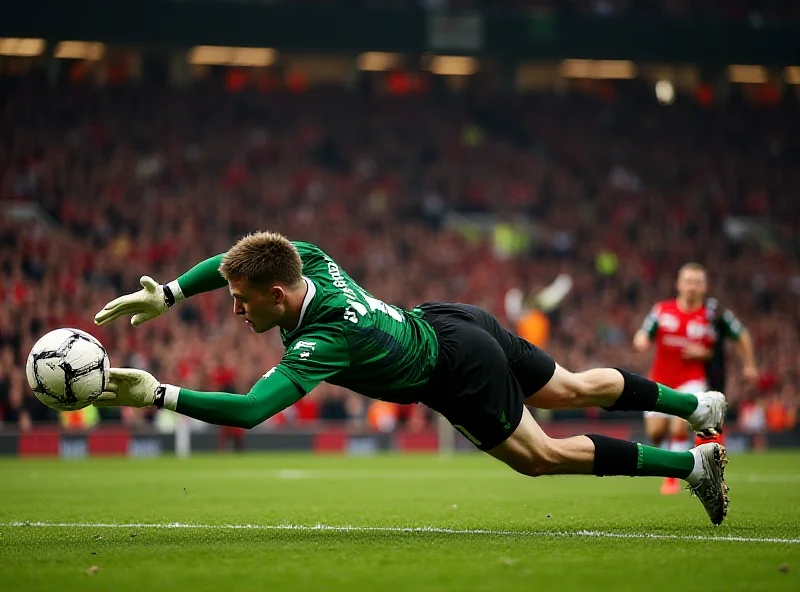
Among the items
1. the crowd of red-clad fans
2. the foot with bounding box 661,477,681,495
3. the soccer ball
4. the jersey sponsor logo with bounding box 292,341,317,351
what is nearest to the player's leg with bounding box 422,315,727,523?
the jersey sponsor logo with bounding box 292,341,317,351

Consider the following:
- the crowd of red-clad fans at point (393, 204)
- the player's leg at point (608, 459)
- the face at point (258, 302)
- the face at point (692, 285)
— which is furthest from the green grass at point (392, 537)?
the crowd of red-clad fans at point (393, 204)

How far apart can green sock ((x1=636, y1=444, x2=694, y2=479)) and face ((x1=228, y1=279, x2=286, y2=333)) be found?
2.33 metres

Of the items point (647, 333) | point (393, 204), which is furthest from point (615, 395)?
point (393, 204)

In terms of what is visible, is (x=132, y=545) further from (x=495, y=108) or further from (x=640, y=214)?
(x=495, y=108)

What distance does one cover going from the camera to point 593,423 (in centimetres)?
2470

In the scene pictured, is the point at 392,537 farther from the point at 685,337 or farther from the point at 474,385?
the point at 685,337

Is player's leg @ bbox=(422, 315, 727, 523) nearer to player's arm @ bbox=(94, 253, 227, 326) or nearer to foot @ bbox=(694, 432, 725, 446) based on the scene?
foot @ bbox=(694, 432, 725, 446)

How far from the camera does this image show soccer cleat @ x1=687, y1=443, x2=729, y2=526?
7.16 meters

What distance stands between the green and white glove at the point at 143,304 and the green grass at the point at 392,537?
128 centimetres

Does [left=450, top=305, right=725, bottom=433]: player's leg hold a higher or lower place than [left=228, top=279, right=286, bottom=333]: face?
lower

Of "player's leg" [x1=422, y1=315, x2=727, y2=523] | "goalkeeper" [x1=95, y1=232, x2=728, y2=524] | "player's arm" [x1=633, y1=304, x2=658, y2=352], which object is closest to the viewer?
"goalkeeper" [x1=95, y1=232, x2=728, y2=524]

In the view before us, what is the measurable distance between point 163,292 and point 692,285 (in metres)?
6.66

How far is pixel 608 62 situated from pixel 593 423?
14.7 metres

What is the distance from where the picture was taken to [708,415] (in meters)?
7.55
